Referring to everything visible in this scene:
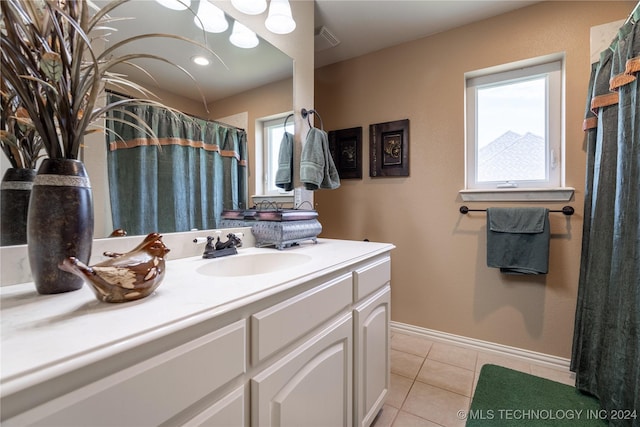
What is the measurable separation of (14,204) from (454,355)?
2.26m

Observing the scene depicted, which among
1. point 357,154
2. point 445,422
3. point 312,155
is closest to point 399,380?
point 445,422

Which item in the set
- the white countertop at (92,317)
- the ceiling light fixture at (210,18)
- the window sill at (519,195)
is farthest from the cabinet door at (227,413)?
the window sill at (519,195)

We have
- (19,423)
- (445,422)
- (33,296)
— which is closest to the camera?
(19,423)

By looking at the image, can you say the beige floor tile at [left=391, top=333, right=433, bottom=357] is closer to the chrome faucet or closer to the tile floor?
the tile floor

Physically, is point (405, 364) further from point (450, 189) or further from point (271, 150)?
point (271, 150)

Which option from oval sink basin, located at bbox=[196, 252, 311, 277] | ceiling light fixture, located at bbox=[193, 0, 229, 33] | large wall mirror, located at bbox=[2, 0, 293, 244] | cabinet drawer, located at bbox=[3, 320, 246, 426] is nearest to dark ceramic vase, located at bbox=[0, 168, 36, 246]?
large wall mirror, located at bbox=[2, 0, 293, 244]

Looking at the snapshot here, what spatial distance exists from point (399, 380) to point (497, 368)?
0.64m

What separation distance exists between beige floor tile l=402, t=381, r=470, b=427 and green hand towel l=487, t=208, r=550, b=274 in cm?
82

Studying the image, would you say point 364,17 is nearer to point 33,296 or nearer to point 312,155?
point 312,155

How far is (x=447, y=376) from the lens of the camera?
5.37ft

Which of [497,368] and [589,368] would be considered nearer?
[589,368]

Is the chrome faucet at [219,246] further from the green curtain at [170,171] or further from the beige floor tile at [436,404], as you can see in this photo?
the beige floor tile at [436,404]

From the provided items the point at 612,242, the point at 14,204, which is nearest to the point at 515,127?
the point at 612,242

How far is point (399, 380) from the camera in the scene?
1606mm
